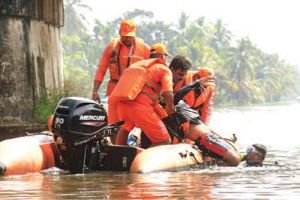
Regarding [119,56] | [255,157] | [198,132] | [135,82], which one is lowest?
[255,157]

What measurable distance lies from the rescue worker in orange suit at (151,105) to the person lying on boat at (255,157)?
1263mm

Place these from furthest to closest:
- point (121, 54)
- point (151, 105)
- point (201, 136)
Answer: point (121, 54) < point (201, 136) < point (151, 105)

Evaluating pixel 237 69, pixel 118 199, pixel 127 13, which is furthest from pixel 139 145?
pixel 127 13

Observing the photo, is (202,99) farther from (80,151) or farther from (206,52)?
(206,52)

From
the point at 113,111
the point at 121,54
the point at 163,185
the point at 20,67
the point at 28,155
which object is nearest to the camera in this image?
the point at 163,185

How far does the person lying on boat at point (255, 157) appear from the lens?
40.0 feet

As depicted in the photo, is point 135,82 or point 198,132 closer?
point 135,82

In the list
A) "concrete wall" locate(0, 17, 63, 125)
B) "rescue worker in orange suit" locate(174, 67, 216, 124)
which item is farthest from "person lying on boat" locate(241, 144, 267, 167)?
"concrete wall" locate(0, 17, 63, 125)

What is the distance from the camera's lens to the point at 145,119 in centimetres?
1139

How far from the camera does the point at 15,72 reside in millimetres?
16484

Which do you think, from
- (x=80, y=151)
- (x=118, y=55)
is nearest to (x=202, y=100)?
(x=118, y=55)

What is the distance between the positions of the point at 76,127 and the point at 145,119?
1445mm

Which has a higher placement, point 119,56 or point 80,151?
point 119,56

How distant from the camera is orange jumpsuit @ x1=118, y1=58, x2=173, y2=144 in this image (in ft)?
37.3
